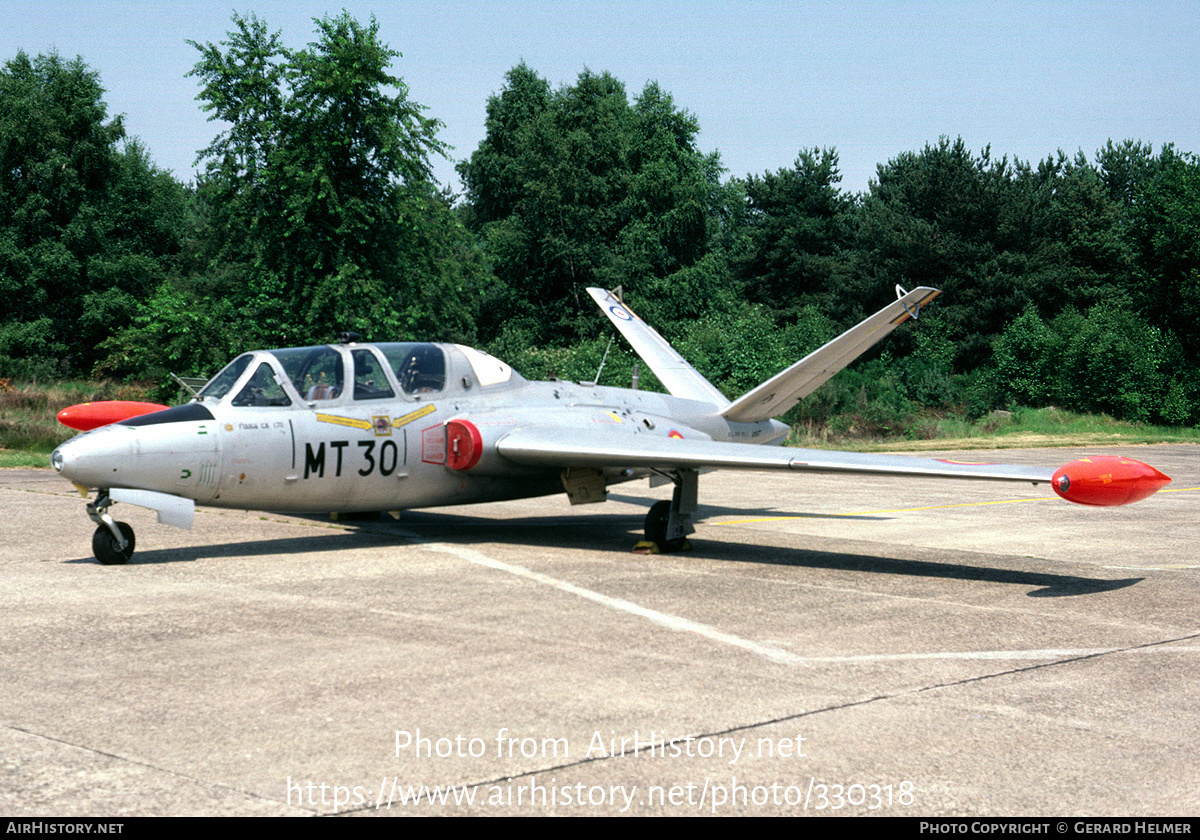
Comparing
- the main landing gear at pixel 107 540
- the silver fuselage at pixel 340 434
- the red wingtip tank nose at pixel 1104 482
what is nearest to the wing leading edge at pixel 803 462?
the red wingtip tank nose at pixel 1104 482

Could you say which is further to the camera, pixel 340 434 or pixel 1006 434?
pixel 1006 434

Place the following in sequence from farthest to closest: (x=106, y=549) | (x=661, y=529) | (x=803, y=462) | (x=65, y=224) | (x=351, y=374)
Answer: (x=65, y=224), (x=661, y=529), (x=351, y=374), (x=803, y=462), (x=106, y=549)

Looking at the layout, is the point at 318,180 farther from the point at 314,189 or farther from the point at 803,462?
the point at 803,462

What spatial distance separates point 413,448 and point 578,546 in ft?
7.61

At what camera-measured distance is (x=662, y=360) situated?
17.0 metres

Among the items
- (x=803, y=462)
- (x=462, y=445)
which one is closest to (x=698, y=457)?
(x=803, y=462)

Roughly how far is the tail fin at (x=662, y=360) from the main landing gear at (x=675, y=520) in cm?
404

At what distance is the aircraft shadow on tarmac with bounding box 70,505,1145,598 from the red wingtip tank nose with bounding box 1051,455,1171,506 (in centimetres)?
107

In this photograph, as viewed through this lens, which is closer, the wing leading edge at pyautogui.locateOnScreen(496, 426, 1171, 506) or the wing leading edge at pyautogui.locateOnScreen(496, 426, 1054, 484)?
the wing leading edge at pyautogui.locateOnScreen(496, 426, 1171, 506)

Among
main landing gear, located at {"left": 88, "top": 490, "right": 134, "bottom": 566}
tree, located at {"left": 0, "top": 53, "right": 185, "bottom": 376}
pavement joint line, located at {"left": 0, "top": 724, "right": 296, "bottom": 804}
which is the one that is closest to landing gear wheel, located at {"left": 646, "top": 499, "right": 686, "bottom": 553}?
main landing gear, located at {"left": 88, "top": 490, "right": 134, "bottom": 566}

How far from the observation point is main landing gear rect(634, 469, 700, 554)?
1223 centimetres

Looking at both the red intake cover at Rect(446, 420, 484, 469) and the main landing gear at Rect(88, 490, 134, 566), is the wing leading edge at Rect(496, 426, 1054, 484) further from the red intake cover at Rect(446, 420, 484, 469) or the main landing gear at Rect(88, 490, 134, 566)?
the main landing gear at Rect(88, 490, 134, 566)

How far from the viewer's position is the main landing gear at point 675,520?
12234 millimetres

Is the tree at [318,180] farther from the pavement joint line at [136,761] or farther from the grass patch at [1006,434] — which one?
the pavement joint line at [136,761]
